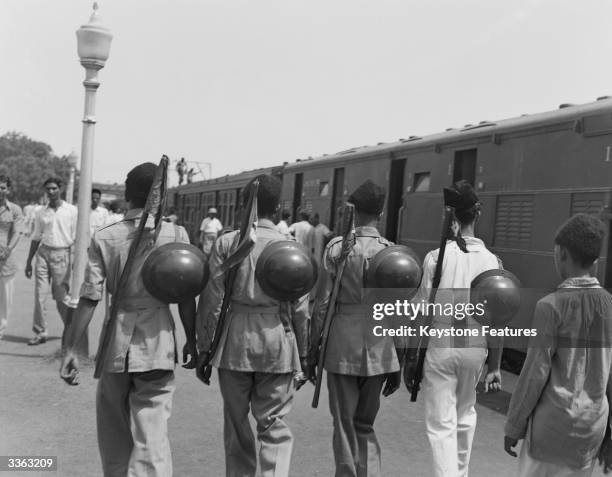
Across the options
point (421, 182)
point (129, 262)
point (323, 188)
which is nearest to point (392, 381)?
point (129, 262)

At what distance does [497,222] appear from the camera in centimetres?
927

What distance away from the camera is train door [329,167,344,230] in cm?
1452

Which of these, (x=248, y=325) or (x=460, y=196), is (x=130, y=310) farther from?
(x=460, y=196)

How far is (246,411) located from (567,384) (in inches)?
72.1

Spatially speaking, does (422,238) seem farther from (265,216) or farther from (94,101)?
(265,216)

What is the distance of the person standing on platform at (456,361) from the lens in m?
4.36

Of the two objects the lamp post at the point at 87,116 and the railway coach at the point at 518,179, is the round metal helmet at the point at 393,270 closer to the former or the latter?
the railway coach at the point at 518,179

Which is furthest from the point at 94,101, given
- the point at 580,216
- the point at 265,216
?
the point at 580,216

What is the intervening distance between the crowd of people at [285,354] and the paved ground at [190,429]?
32.1 inches

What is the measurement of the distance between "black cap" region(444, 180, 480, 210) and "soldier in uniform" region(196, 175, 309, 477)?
1.12 m

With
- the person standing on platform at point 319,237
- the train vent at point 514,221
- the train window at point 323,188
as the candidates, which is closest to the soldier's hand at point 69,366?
the train vent at point 514,221

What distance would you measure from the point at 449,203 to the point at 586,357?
1.60m

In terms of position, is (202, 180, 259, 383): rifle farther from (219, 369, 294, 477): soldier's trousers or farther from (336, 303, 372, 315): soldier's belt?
(336, 303, 372, 315): soldier's belt

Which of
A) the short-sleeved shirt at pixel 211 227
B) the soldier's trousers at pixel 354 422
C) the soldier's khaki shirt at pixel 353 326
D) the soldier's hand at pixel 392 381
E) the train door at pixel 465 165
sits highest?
the train door at pixel 465 165
